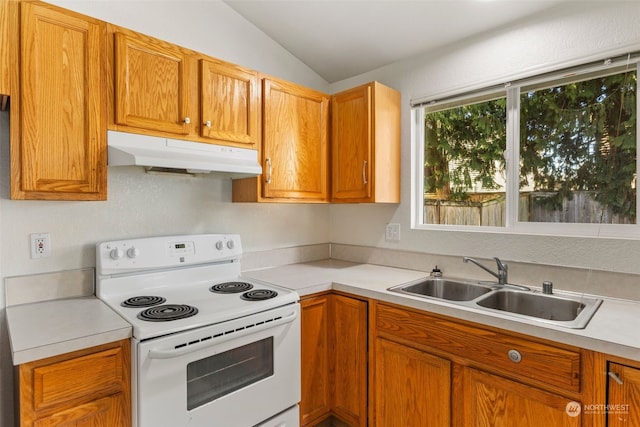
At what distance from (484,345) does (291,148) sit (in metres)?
1.52

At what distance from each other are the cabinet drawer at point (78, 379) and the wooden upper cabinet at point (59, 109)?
0.67 metres

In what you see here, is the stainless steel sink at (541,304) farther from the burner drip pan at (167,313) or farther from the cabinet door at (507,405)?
the burner drip pan at (167,313)

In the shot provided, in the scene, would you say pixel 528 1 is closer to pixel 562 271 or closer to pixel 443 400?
pixel 562 271

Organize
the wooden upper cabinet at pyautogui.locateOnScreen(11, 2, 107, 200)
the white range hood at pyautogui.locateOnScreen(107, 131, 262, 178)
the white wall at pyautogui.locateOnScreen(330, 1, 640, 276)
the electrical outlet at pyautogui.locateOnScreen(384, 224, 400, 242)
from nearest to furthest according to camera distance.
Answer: the wooden upper cabinet at pyautogui.locateOnScreen(11, 2, 107, 200), the white range hood at pyautogui.locateOnScreen(107, 131, 262, 178), the white wall at pyautogui.locateOnScreen(330, 1, 640, 276), the electrical outlet at pyautogui.locateOnScreen(384, 224, 400, 242)

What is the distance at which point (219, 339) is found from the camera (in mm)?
1431

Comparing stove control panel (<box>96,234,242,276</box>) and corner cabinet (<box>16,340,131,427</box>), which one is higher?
stove control panel (<box>96,234,242,276</box>)

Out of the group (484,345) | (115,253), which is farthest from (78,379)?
(484,345)

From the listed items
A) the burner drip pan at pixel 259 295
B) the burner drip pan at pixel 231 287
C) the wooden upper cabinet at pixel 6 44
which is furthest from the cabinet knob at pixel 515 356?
the wooden upper cabinet at pixel 6 44

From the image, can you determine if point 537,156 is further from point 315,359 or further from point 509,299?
point 315,359

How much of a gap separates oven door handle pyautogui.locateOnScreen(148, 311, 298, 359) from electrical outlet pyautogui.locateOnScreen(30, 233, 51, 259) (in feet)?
2.66

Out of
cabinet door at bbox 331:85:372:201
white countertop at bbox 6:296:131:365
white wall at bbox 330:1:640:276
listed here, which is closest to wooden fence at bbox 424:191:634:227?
white wall at bbox 330:1:640:276

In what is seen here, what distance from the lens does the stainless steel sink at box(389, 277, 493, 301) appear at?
6.34ft

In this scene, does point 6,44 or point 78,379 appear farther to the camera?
Answer: point 6,44

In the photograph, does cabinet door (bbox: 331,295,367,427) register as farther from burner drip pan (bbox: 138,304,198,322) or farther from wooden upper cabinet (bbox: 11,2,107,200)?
wooden upper cabinet (bbox: 11,2,107,200)
